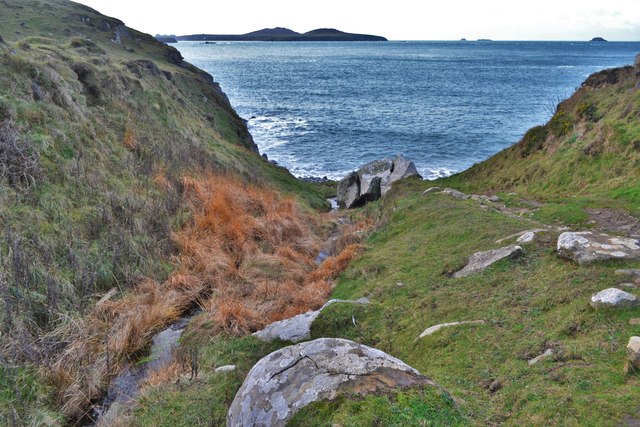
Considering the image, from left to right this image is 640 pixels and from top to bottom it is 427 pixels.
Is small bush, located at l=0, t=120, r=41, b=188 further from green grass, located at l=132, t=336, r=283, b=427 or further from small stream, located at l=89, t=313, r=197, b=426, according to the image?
green grass, located at l=132, t=336, r=283, b=427

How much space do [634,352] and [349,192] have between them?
94.6 feet

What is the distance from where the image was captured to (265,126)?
6981 centimetres

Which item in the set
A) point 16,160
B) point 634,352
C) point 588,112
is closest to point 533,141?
point 588,112

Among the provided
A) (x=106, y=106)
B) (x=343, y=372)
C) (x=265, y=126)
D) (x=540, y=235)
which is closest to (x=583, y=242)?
(x=540, y=235)

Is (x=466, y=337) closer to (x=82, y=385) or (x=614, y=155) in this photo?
(x=82, y=385)

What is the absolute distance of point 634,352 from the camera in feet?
20.5

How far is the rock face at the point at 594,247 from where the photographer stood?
32.3ft

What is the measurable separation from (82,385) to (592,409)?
8.61m

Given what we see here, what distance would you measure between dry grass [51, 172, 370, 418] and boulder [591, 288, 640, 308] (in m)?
7.17

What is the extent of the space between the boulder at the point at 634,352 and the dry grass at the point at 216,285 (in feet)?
25.6

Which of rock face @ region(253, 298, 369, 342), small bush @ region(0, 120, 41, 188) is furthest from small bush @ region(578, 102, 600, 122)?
small bush @ region(0, 120, 41, 188)

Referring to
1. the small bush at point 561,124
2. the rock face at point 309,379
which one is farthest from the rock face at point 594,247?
the small bush at point 561,124

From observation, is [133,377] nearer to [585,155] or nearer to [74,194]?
[74,194]

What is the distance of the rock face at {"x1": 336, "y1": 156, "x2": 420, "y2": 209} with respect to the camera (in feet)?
106
